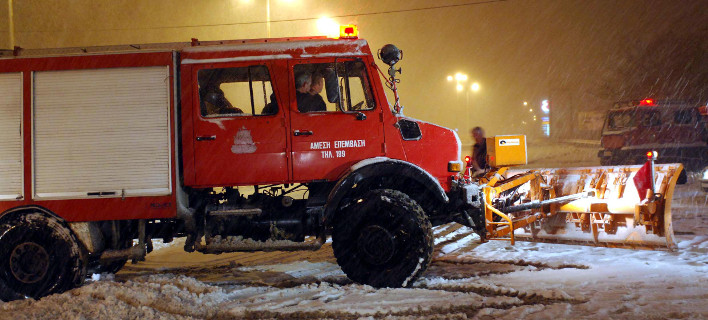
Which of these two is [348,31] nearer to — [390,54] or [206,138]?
[390,54]

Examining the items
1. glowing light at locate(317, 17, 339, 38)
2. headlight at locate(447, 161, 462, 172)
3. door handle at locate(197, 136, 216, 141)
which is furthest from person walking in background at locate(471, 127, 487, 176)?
glowing light at locate(317, 17, 339, 38)

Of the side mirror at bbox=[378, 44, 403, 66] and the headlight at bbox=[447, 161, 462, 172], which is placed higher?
the side mirror at bbox=[378, 44, 403, 66]

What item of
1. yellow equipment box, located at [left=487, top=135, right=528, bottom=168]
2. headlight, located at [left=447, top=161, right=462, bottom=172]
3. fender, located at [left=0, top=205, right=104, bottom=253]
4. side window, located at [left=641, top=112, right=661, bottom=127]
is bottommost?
fender, located at [left=0, top=205, right=104, bottom=253]

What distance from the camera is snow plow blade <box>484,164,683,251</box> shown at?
6.87 meters

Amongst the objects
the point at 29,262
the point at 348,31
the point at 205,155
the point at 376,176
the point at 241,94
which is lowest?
the point at 29,262

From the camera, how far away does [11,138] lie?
Result: 5.78m

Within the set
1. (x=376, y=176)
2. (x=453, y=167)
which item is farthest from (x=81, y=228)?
(x=453, y=167)

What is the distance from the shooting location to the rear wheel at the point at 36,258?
566cm

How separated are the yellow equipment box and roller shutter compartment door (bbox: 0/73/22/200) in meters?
5.57

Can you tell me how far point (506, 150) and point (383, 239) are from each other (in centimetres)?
260

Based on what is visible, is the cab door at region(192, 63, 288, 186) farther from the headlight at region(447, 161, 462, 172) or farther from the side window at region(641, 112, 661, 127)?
the side window at region(641, 112, 661, 127)

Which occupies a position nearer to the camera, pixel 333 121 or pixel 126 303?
pixel 126 303

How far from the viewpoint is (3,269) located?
18.6ft

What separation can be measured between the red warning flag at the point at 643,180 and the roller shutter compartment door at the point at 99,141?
568cm
